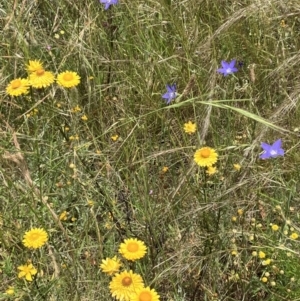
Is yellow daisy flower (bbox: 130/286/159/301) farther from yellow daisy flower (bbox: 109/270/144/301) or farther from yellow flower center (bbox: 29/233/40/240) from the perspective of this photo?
yellow flower center (bbox: 29/233/40/240)

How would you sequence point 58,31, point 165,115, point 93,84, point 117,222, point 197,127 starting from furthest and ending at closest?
point 58,31 < point 93,84 < point 165,115 < point 197,127 < point 117,222

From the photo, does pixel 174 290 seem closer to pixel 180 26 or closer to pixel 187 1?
pixel 180 26

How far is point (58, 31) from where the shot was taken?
198 centimetres

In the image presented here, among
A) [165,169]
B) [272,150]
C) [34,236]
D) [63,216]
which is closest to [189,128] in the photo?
[165,169]

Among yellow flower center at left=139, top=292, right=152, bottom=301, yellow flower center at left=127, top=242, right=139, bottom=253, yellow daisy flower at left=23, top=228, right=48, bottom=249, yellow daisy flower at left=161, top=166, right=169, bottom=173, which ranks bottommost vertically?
yellow flower center at left=139, top=292, right=152, bottom=301

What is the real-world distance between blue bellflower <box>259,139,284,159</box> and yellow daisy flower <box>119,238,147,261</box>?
0.35 m

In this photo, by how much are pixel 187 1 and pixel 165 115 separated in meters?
0.40

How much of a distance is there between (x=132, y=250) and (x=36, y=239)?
0.20m

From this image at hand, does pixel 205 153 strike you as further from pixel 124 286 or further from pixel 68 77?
pixel 68 77

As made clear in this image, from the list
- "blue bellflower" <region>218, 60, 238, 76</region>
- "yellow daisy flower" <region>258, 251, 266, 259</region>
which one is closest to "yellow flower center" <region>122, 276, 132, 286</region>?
"yellow daisy flower" <region>258, 251, 266, 259</region>

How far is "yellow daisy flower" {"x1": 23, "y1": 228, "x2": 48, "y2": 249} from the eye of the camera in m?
1.21

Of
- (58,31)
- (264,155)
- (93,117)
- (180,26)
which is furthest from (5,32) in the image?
(264,155)

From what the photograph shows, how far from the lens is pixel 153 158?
4.79 feet

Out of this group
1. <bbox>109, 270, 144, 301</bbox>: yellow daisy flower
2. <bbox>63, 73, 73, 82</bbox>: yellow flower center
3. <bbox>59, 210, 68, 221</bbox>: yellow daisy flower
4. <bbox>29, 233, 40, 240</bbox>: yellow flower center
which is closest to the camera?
<bbox>109, 270, 144, 301</bbox>: yellow daisy flower
